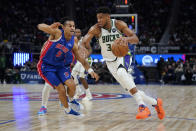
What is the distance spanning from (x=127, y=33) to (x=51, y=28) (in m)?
1.19

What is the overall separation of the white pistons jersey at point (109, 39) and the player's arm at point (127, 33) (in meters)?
0.09

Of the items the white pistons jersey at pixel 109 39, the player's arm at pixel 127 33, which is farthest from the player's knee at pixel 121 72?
the player's arm at pixel 127 33

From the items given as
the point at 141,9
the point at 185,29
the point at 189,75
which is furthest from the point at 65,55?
the point at 141,9

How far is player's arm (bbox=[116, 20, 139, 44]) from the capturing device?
5.11 m

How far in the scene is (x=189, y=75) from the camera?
55.0 feet

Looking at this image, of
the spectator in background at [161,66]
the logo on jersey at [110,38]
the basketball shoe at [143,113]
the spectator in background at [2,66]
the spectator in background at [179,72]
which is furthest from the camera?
the spectator in background at [2,66]

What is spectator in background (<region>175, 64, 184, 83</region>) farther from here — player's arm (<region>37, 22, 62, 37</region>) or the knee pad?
player's arm (<region>37, 22, 62, 37</region>)

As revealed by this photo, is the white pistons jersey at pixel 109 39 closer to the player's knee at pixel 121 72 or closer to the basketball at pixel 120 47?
the player's knee at pixel 121 72

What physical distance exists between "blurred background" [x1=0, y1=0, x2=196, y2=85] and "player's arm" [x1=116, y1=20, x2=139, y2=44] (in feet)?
23.6

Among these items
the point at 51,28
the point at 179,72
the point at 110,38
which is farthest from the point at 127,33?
the point at 179,72

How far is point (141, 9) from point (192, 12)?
383cm

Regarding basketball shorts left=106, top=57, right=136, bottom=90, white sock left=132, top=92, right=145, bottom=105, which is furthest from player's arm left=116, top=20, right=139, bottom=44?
white sock left=132, top=92, right=145, bottom=105

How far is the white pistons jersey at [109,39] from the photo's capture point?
223 inches

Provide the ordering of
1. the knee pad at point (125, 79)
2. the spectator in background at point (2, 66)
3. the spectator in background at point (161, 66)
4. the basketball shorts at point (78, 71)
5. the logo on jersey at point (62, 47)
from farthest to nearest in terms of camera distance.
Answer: the spectator in background at point (2, 66) < the spectator in background at point (161, 66) < the basketball shorts at point (78, 71) < the logo on jersey at point (62, 47) < the knee pad at point (125, 79)
